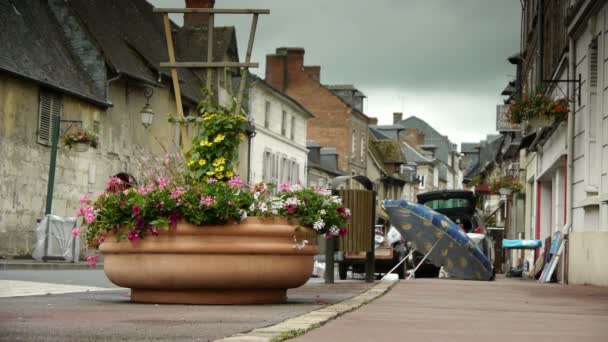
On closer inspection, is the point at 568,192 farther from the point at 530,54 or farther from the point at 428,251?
the point at 530,54

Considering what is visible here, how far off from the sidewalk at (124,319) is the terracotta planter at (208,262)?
0.21 m

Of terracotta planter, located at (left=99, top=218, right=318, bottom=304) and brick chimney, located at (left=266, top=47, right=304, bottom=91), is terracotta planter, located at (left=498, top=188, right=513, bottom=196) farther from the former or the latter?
brick chimney, located at (left=266, top=47, right=304, bottom=91)

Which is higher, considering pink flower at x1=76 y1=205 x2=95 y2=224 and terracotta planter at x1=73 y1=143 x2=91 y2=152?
terracotta planter at x1=73 y1=143 x2=91 y2=152

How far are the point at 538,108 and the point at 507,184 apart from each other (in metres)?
16.6

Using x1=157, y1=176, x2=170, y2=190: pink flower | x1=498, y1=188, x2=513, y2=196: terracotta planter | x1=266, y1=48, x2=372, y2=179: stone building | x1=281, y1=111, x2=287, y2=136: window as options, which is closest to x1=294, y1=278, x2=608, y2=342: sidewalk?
x1=157, y1=176, x2=170, y2=190: pink flower

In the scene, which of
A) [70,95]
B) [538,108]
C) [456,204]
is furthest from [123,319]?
[456,204]

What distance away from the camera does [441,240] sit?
67.4 feet

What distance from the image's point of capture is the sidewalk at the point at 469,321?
19.9 feet

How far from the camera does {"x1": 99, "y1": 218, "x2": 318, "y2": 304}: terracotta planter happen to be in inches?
338

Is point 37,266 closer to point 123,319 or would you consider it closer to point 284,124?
point 123,319

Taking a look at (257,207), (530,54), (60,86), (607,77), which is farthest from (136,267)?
(530,54)

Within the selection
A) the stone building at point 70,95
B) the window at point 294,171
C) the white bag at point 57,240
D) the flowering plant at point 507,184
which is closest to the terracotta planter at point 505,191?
the flowering plant at point 507,184

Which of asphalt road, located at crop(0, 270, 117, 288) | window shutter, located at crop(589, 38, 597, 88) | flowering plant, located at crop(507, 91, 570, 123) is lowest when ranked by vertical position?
asphalt road, located at crop(0, 270, 117, 288)

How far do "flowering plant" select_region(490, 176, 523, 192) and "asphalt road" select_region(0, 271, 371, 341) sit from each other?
27911mm
